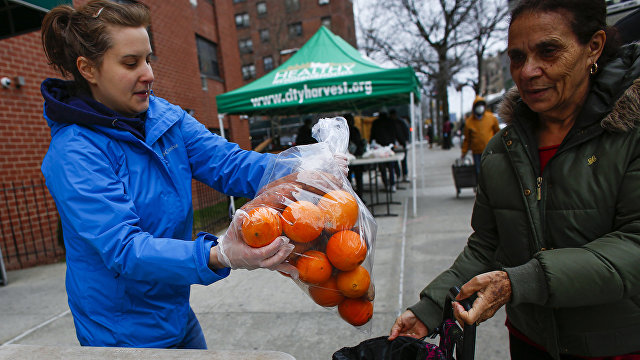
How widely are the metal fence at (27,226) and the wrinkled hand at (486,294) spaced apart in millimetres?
5589

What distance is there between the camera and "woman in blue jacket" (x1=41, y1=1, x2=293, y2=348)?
3.47 ft

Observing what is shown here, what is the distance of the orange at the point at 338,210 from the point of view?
111 centimetres

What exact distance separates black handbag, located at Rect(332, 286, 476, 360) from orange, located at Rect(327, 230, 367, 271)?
301mm

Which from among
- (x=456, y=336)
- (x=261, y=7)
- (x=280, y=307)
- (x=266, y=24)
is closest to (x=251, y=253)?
(x=456, y=336)

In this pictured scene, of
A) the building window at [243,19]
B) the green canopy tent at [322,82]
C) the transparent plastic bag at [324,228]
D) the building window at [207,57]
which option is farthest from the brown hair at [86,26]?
the building window at [243,19]

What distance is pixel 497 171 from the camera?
145 centimetres

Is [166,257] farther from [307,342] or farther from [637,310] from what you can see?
[307,342]

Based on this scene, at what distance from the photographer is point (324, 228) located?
3.67ft

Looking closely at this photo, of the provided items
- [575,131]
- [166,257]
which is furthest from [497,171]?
[166,257]

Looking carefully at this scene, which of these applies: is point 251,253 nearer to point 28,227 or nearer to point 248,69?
point 28,227

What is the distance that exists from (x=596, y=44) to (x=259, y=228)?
1244 mm

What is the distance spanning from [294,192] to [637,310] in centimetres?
113

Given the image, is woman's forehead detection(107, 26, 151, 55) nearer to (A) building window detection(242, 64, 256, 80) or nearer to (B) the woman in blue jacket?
(B) the woman in blue jacket

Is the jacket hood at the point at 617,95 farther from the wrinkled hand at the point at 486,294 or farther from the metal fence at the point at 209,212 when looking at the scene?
the metal fence at the point at 209,212
